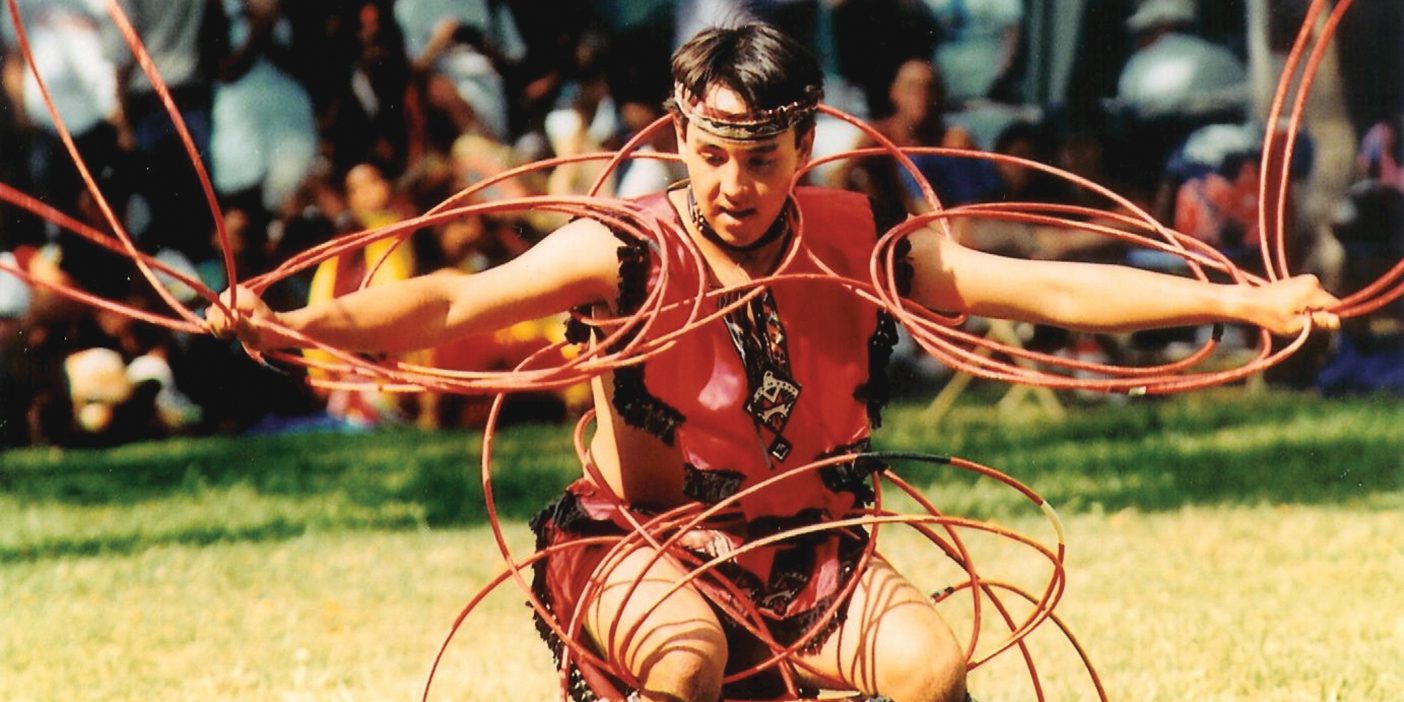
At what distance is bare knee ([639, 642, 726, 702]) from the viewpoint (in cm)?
402

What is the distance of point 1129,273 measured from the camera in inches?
165

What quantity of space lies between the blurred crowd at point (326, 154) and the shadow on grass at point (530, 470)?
409 mm

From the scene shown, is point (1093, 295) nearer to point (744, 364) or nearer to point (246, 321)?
point (744, 364)

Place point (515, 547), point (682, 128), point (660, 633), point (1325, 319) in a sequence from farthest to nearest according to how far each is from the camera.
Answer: point (515, 547) < point (682, 128) < point (660, 633) < point (1325, 319)

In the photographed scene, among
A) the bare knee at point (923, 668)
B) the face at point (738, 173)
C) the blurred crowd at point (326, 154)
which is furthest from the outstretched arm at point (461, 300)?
the blurred crowd at point (326, 154)

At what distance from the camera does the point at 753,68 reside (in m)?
4.15

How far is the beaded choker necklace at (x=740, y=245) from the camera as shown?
14.4 feet

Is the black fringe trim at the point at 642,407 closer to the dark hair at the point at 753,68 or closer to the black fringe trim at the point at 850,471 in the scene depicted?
the black fringe trim at the point at 850,471

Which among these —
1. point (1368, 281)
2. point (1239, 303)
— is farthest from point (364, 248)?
point (1239, 303)

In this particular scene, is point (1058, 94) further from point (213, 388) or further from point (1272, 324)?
point (1272, 324)

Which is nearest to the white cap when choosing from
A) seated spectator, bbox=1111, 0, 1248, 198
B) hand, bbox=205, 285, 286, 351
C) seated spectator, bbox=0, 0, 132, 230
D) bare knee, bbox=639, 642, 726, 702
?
seated spectator, bbox=1111, 0, 1248, 198

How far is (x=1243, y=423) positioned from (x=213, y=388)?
5.44 metres

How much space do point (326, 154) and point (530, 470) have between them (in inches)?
95.9

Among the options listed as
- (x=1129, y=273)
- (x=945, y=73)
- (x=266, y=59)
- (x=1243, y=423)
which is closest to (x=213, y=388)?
(x=266, y=59)
